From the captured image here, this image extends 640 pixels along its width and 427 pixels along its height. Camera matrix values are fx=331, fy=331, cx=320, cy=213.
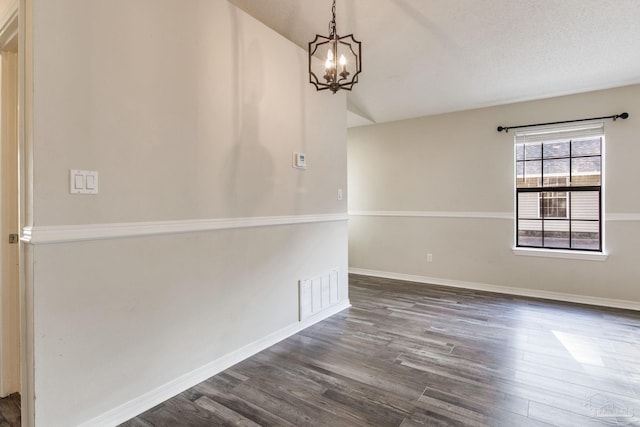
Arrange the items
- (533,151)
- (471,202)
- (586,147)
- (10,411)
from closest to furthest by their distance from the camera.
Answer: (10,411), (586,147), (533,151), (471,202)

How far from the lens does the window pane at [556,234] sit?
13.2 feet

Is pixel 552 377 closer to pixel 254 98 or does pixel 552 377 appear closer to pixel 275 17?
pixel 254 98

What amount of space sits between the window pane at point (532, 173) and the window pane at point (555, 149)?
0.13 m

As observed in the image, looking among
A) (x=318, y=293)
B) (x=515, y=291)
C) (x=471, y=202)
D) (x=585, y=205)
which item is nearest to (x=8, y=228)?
(x=318, y=293)

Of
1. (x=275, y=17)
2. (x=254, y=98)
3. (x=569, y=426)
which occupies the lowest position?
(x=569, y=426)

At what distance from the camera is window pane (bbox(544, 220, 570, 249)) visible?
4.04 metres

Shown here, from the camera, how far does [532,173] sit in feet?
13.8

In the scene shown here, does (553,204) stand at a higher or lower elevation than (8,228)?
higher

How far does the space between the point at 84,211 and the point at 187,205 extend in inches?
21.8

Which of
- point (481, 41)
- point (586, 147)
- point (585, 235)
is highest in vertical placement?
point (481, 41)

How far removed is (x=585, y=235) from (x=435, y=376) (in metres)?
3.06

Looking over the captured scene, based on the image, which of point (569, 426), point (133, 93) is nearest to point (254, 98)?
point (133, 93)

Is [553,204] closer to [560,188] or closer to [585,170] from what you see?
[560,188]

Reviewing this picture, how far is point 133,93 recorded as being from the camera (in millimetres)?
1780
